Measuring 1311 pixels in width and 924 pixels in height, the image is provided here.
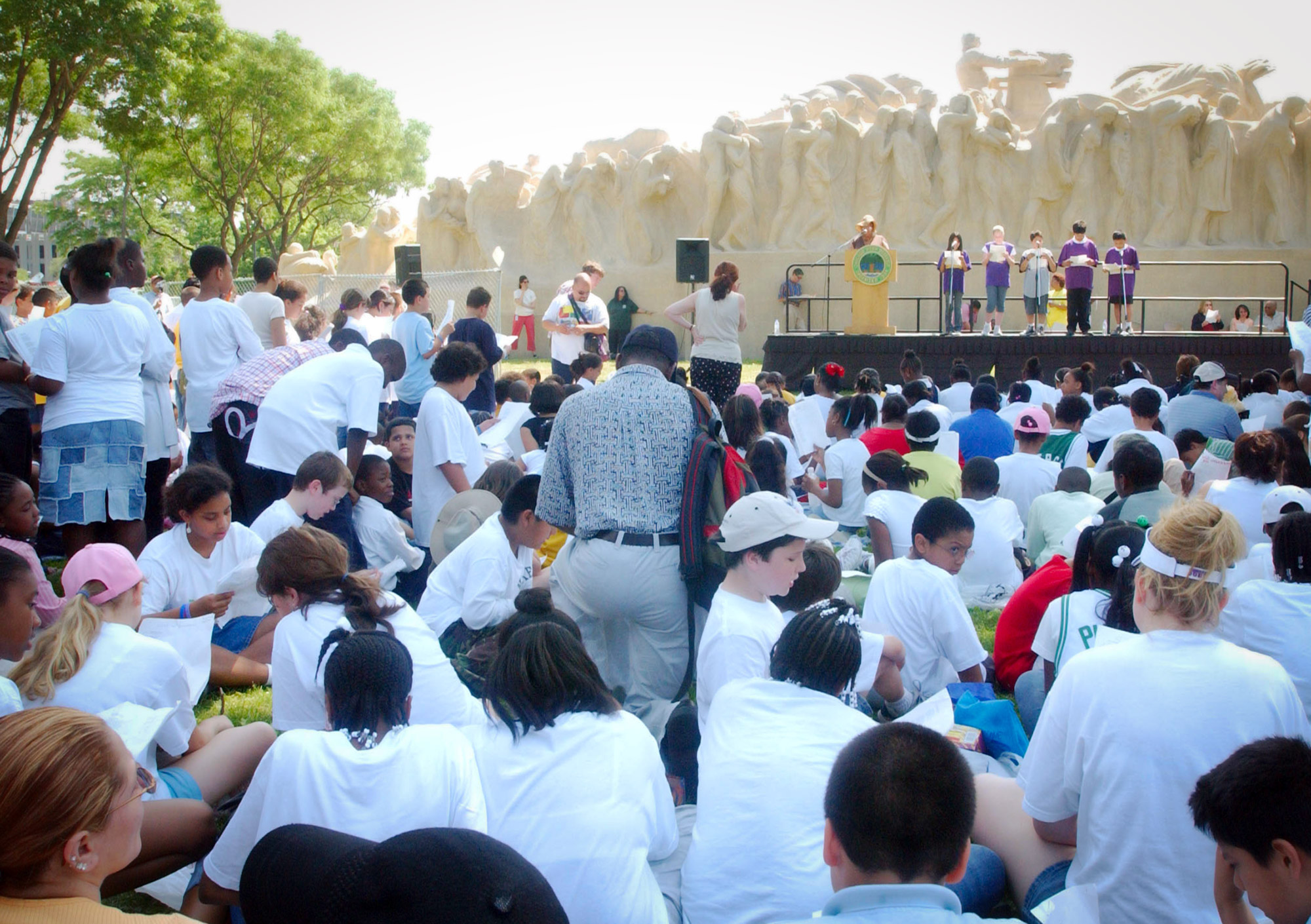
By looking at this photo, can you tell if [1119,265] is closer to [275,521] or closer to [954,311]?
[954,311]

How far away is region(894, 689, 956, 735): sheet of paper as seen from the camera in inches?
136

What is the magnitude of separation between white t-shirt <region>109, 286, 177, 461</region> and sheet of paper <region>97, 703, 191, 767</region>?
3.12 meters

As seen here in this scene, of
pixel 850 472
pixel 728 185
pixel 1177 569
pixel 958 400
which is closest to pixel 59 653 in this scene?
pixel 1177 569

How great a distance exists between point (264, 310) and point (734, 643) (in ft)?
18.0

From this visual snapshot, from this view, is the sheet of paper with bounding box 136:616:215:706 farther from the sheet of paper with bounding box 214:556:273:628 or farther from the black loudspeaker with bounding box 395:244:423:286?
the black loudspeaker with bounding box 395:244:423:286

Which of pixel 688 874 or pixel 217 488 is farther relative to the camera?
pixel 217 488

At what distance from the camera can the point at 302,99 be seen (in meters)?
34.9

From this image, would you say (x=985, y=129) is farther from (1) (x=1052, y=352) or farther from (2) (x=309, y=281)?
(2) (x=309, y=281)

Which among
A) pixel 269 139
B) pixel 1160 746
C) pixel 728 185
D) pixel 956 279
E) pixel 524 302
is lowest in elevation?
pixel 1160 746

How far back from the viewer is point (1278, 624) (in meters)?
3.60

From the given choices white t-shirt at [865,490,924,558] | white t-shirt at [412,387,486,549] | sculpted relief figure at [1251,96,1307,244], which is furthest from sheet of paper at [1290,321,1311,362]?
sculpted relief figure at [1251,96,1307,244]

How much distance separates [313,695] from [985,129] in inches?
932

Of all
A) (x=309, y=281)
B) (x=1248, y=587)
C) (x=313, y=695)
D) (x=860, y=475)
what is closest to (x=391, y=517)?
(x=313, y=695)

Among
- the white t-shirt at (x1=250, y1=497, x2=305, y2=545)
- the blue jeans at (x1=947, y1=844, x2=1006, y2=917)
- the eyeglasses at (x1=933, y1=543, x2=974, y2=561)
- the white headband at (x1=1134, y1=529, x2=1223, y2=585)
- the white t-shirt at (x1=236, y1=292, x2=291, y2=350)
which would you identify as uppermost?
the white t-shirt at (x1=236, y1=292, x2=291, y2=350)
